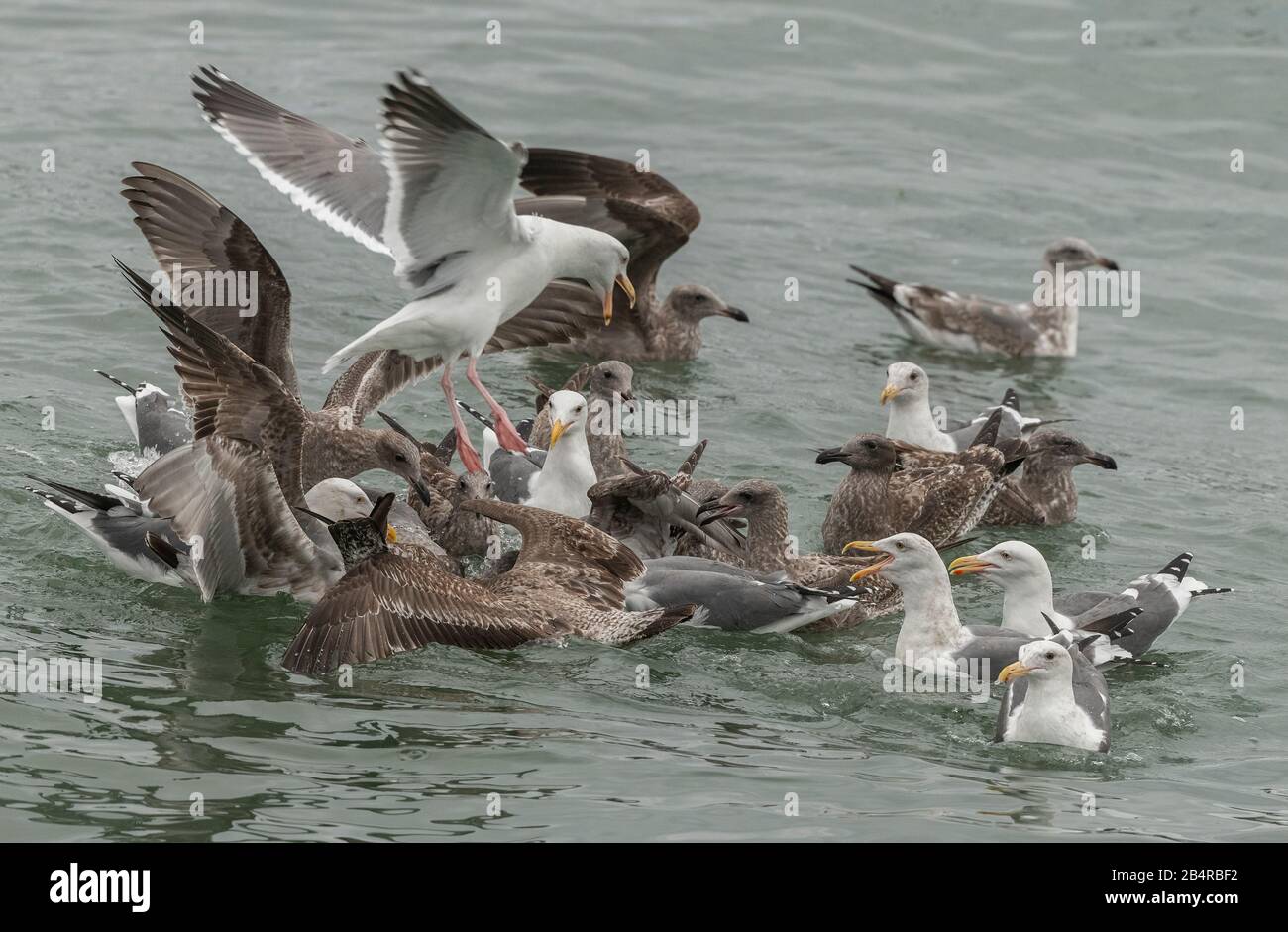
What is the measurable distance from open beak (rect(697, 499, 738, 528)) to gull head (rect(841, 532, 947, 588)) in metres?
1.01

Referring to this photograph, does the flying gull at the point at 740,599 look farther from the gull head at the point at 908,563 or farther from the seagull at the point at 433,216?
the seagull at the point at 433,216

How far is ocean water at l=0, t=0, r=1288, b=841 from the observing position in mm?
7402

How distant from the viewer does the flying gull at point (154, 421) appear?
10.8 meters

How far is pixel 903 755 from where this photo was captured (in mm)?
7957

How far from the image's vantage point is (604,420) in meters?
11.8

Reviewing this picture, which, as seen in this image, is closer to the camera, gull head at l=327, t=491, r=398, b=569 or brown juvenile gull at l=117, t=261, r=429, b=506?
gull head at l=327, t=491, r=398, b=569

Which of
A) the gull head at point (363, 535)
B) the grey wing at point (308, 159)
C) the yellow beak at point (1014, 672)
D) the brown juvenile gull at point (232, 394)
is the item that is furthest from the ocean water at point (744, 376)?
the grey wing at point (308, 159)

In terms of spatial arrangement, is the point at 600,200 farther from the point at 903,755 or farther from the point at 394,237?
the point at 903,755

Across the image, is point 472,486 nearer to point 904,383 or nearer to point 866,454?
point 866,454

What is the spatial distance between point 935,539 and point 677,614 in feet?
8.96

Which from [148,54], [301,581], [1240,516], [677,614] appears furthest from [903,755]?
[148,54]

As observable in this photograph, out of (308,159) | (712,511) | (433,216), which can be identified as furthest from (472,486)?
(308,159)

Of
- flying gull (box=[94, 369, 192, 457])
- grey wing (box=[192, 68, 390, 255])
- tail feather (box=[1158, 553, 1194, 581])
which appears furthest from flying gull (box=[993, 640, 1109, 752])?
grey wing (box=[192, 68, 390, 255])
